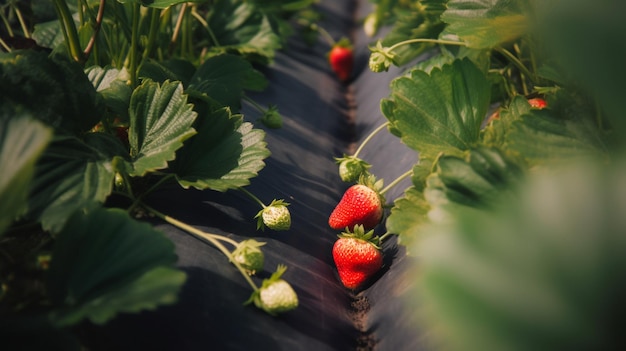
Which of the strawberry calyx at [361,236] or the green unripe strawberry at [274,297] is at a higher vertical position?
the green unripe strawberry at [274,297]

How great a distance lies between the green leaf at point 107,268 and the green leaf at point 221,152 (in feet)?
0.66

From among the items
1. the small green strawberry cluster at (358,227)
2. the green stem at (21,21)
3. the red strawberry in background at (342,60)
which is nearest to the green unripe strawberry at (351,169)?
the small green strawberry cluster at (358,227)

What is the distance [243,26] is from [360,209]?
63 centimetres

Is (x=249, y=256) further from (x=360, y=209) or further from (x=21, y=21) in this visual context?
(x=21, y=21)

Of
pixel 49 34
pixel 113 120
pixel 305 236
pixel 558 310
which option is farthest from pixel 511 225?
pixel 49 34

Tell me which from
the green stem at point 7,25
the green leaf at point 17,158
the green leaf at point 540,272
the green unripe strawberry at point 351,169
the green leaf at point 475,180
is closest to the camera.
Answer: the green leaf at point 540,272

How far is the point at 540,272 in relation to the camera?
45 cm

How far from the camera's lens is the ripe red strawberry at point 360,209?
3.05ft

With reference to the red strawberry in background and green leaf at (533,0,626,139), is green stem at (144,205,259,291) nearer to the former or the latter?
green leaf at (533,0,626,139)

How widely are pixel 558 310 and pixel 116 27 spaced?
0.87 meters

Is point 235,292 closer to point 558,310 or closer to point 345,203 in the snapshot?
point 345,203

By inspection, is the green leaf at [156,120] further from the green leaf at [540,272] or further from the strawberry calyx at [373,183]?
the green leaf at [540,272]

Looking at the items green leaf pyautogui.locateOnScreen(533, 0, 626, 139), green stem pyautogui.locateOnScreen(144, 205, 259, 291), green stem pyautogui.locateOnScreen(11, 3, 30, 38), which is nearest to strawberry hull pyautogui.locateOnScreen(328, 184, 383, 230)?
green stem pyautogui.locateOnScreen(144, 205, 259, 291)

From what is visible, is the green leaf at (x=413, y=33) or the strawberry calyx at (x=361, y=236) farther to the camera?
the green leaf at (x=413, y=33)
